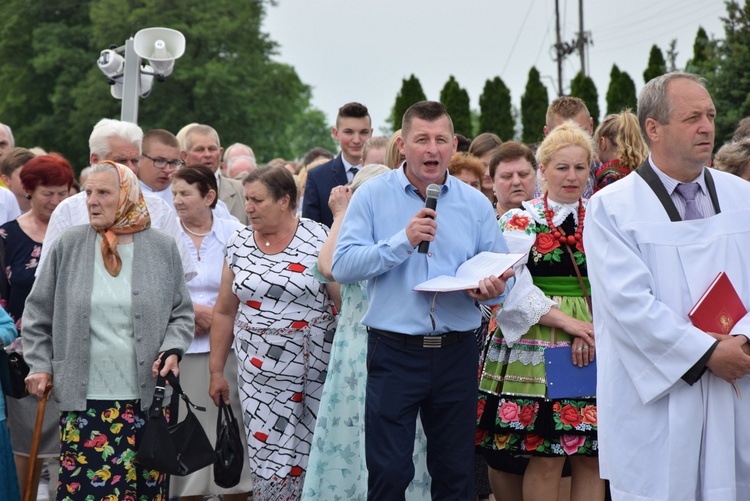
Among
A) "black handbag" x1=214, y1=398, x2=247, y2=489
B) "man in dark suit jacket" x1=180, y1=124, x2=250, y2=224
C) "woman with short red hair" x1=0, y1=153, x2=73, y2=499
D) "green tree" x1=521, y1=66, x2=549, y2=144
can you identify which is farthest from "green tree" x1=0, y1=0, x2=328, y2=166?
"black handbag" x1=214, y1=398, x2=247, y2=489

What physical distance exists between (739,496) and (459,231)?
187 centimetres

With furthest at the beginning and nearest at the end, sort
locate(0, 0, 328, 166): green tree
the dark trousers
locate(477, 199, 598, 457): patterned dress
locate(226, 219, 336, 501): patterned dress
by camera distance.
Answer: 1. locate(0, 0, 328, 166): green tree
2. locate(226, 219, 336, 501): patterned dress
3. locate(477, 199, 598, 457): patterned dress
4. the dark trousers

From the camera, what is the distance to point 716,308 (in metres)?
4.57

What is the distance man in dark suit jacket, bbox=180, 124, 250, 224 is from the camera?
32.2 feet

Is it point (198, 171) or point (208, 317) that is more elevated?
point (198, 171)

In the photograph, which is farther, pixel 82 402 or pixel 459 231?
pixel 82 402

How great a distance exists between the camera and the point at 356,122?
358 inches

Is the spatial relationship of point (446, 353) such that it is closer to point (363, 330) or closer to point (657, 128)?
point (363, 330)

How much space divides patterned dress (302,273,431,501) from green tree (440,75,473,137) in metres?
25.3

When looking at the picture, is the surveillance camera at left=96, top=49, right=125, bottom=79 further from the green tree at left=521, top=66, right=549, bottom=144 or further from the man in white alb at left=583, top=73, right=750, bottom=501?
the green tree at left=521, top=66, right=549, bottom=144

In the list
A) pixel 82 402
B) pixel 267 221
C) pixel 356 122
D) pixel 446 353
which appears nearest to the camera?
pixel 446 353

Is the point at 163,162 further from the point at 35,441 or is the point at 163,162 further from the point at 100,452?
the point at 100,452

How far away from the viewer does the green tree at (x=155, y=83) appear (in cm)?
4159

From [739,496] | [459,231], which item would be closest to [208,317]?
[459,231]
